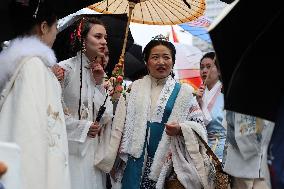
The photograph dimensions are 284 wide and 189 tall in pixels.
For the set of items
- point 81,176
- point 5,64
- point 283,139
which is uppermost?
point 5,64

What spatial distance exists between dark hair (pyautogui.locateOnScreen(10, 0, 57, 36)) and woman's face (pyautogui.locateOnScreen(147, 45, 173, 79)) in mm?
1426

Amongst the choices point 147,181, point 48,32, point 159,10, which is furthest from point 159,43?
point 48,32

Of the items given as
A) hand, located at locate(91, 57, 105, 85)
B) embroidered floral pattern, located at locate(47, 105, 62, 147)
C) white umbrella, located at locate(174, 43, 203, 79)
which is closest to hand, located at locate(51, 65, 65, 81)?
hand, located at locate(91, 57, 105, 85)

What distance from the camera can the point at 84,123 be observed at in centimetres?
414

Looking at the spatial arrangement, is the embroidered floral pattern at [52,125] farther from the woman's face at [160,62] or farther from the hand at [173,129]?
the woman's face at [160,62]

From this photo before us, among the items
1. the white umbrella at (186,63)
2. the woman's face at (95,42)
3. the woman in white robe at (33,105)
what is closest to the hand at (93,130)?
the woman's face at (95,42)

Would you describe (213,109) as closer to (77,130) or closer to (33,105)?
(77,130)

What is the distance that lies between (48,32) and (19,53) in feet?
1.10

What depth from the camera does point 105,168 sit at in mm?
4293

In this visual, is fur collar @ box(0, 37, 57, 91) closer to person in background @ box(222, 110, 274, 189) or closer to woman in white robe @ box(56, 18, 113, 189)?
woman in white robe @ box(56, 18, 113, 189)

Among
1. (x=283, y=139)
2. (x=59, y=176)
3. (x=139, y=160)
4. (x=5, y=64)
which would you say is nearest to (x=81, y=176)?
(x=139, y=160)

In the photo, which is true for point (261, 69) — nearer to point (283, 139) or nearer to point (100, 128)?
point (283, 139)

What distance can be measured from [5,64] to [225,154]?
185 centimetres

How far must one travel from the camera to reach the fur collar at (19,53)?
3156 millimetres
